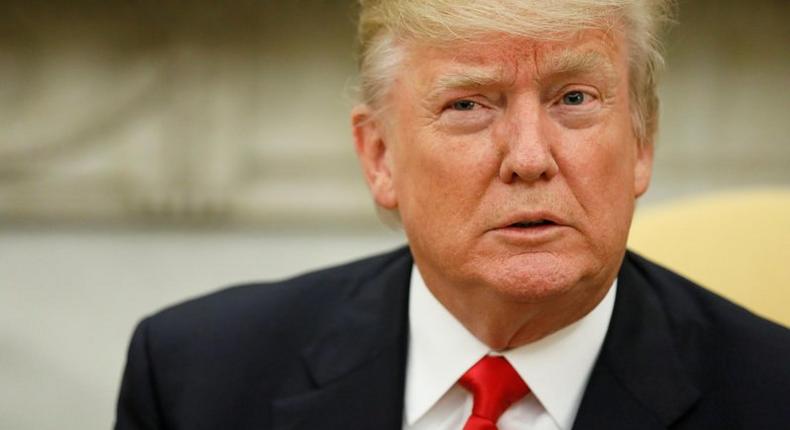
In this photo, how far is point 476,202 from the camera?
168cm

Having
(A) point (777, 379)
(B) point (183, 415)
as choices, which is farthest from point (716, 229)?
(B) point (183, 415)

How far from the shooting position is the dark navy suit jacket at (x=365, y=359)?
67.5 inches

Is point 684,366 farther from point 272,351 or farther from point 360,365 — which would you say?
point 272,351

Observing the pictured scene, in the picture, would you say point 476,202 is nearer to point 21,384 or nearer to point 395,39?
point 395,39

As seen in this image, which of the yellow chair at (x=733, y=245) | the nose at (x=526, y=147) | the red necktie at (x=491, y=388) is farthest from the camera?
the yellow chair at (x=733, y=245)

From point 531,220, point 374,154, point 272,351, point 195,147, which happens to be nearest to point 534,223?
point 531,220

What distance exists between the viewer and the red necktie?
171 cm

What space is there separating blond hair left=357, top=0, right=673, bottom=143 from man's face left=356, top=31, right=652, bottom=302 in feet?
0.07

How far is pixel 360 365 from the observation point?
188 cm

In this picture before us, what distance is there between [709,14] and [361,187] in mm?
1049

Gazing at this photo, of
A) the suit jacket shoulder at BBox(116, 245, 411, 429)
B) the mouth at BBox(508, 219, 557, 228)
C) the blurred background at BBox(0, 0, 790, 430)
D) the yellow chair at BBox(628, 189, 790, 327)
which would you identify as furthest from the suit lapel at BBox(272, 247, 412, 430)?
the blurred background at BBox(0, 0, 790, 430)

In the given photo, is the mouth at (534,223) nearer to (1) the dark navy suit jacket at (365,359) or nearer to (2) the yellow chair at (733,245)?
(1) the dark navy suit jacket at (365,359)

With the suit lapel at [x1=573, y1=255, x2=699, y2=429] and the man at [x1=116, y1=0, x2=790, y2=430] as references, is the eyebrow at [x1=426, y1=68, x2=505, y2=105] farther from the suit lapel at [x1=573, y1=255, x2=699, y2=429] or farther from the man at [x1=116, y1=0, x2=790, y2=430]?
the suit lapel at [x1=573, y1=255, x2=699, y2=429]

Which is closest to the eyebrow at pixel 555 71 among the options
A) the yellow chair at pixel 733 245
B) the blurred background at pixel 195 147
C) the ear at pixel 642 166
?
the ear at pixel 642 166
